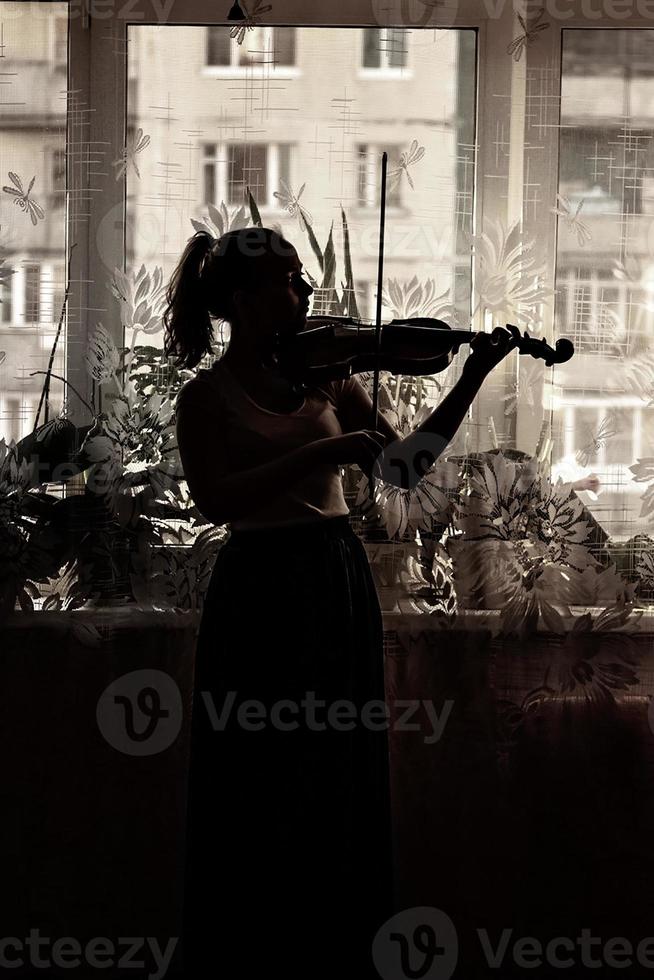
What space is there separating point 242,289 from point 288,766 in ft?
2.30

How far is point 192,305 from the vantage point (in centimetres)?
Result: 153

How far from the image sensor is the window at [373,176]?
179 cm

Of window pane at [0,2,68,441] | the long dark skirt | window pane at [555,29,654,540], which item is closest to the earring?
window pane at [0,2,68,441]

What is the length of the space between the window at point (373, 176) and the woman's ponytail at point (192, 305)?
0.37m

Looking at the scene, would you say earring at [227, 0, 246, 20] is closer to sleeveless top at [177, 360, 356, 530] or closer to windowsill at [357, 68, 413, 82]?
windowsill at [357, 68, 413, 82]

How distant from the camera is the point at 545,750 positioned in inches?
71.6

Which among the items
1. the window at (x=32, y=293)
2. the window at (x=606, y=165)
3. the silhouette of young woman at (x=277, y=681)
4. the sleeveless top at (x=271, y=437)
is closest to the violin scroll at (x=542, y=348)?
the silhouette of young woman at (x=277, y=681)

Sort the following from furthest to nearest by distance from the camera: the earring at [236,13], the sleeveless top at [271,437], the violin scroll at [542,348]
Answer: the earring at [236,13] < the sleeveless top at [271,437] < the violin scroll at [542,348]

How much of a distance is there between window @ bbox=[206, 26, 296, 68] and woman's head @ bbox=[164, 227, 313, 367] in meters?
0.43

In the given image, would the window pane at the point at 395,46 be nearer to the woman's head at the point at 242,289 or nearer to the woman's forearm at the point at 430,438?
the woman's head at the point at 242,289

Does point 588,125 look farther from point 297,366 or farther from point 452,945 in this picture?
point 452,945

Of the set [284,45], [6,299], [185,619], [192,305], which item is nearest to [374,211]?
[284,45]

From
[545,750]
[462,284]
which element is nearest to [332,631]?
[545,750]

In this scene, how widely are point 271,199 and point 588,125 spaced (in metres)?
0.56
